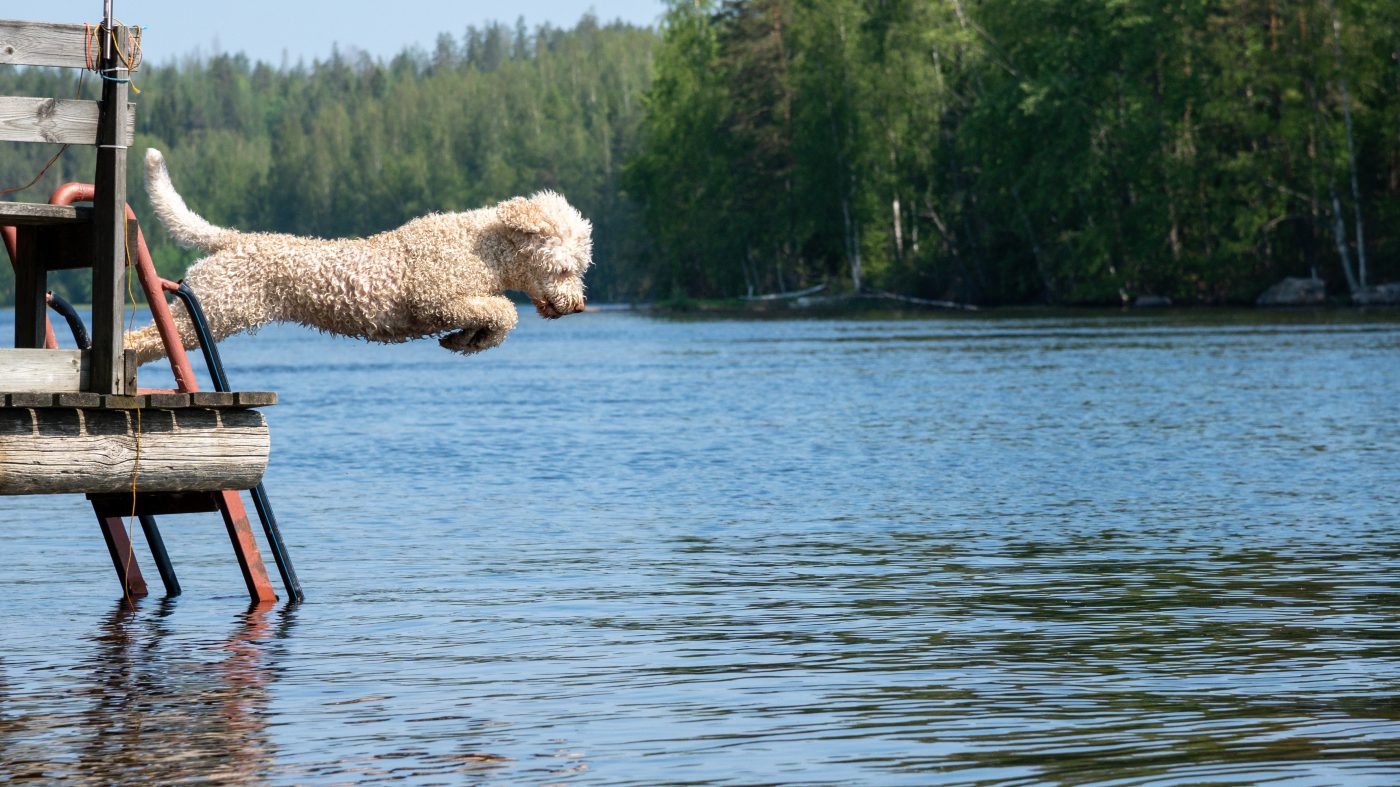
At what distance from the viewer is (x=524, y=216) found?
7.47 meters

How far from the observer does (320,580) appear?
1005 centimetres

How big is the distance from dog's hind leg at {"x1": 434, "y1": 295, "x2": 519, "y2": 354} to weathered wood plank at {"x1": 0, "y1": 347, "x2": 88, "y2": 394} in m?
1.32

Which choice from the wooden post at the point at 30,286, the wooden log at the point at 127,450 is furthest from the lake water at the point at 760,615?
the wooden post at the point at 30,286

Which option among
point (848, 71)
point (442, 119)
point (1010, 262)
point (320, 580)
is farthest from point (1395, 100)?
point (442, 119)

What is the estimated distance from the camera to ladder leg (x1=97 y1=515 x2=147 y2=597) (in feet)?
30.3

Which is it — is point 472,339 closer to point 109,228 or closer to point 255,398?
point 255,398

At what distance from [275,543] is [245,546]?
15 cm

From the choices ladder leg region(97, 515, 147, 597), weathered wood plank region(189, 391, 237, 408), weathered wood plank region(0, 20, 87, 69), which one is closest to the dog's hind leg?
weathered wood plank region(189, 391, 237, 408)

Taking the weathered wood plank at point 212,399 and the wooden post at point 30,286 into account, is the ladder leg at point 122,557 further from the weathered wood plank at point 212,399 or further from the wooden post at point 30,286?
the weathered wood plank at point 212,399

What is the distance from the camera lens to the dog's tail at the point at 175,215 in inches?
298

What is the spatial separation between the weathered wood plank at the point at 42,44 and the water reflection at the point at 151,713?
7.16ft

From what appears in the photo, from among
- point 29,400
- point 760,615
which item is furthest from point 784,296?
point 29,400

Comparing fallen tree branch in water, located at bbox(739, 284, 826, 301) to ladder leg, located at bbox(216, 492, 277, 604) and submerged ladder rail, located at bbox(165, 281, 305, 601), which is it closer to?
submerged ladder rail, located at bbox(165, 281, 305, 601)

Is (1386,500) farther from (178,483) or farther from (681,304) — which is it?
(681,304)
